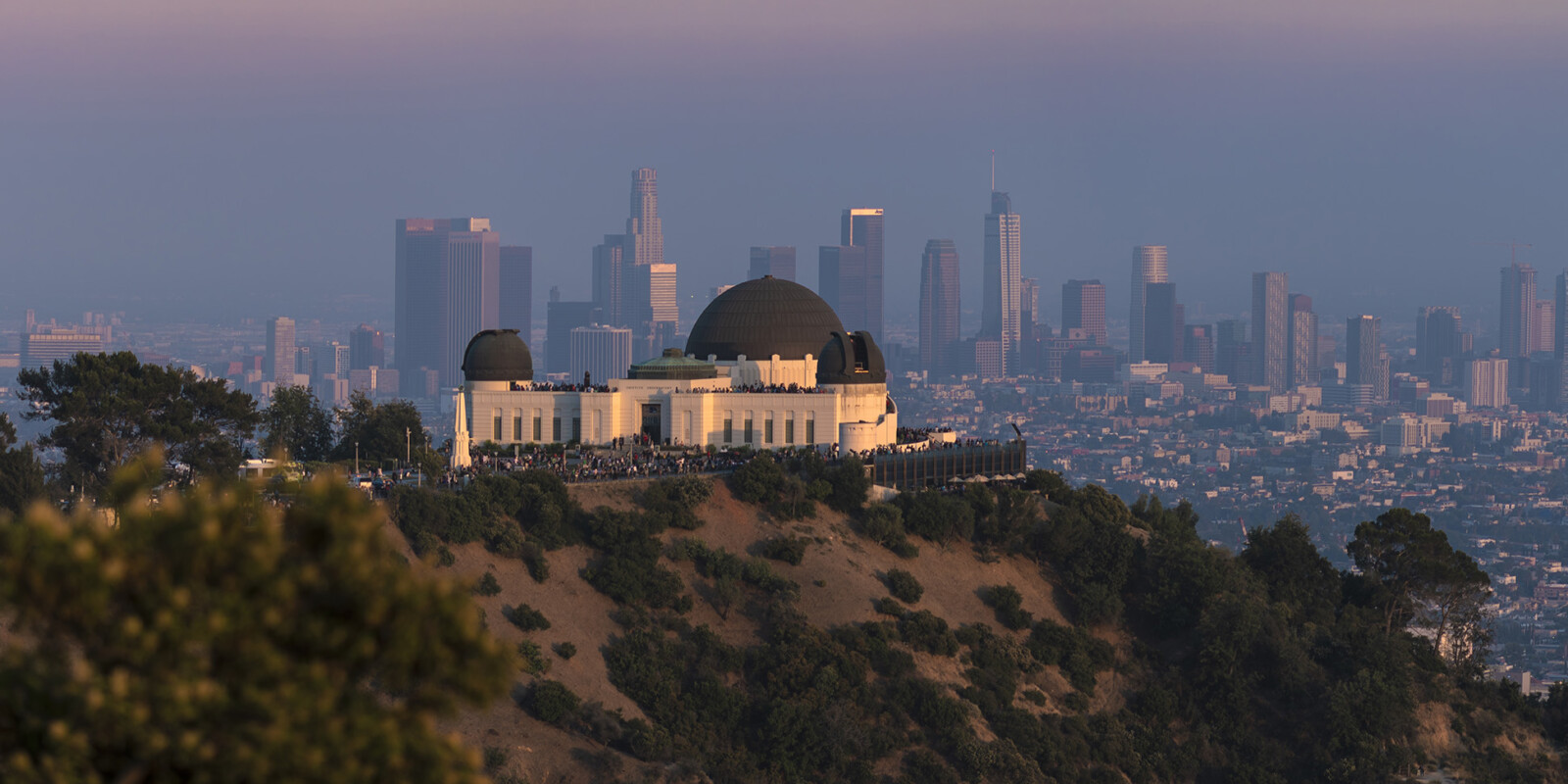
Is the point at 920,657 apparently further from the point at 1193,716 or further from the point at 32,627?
the point at 32,627

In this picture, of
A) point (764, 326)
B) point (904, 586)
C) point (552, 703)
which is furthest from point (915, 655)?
point (764, 326)

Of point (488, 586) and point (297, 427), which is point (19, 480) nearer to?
point (488, 586)

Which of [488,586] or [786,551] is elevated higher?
[786,551]

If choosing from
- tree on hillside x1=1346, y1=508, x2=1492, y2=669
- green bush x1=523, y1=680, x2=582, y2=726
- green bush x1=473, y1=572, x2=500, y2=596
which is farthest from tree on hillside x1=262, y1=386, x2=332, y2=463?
tree on hillside x1=1346, y1=508, x2=1492, y2=669

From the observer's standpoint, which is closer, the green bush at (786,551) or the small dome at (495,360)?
the green bush at (786,551)

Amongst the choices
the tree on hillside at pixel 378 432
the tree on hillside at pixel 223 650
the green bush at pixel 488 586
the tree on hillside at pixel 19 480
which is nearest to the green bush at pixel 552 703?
the green bush at pixel 488 586

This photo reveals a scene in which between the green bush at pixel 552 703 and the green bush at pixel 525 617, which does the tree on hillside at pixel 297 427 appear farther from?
the green bush at pixel 552 703
